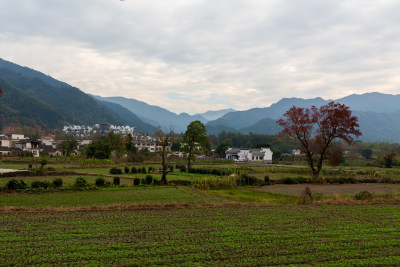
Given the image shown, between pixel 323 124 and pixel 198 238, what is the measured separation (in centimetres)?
3265

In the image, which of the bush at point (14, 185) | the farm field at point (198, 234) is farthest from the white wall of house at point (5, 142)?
the farm field at point (198, 234)

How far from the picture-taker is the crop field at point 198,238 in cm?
912

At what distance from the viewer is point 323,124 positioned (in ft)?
130

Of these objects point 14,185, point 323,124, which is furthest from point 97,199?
point 323,124

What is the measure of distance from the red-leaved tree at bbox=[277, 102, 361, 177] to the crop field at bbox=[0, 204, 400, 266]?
943 inches

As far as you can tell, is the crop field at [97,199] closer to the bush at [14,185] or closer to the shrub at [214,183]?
the bush at [14,185]

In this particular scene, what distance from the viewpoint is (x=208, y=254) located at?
31.1 feet

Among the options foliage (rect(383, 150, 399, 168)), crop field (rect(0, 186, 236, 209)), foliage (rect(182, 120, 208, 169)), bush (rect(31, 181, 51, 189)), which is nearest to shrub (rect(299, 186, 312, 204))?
crop field (rect(0, 186, 236, 209))

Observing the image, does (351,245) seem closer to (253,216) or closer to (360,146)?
(253,216)

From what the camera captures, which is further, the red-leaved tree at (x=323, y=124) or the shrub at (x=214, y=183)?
the red-leaved tree at (x=323, y=124)

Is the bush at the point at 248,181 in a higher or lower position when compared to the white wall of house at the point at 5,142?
lower

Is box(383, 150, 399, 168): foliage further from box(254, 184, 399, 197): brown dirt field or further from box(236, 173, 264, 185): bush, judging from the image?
box(236, 173, 264, 185): bush

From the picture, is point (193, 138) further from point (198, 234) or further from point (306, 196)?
point (198, 234)

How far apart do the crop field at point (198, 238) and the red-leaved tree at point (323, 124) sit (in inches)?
943
